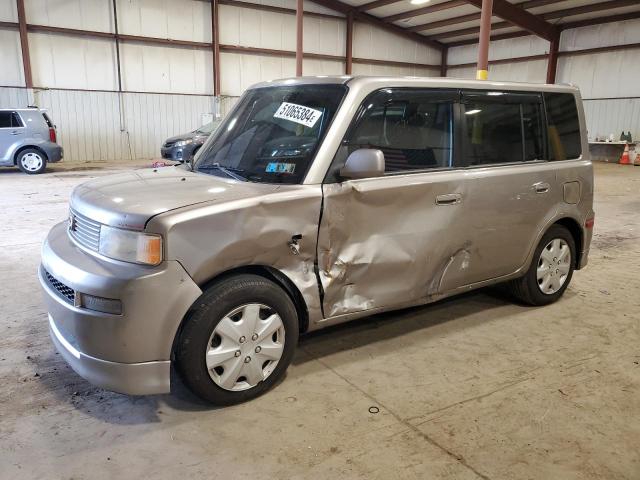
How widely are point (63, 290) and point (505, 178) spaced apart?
2870mm

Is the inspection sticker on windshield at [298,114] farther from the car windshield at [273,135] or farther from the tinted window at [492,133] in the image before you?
the tinted window at [492,133]

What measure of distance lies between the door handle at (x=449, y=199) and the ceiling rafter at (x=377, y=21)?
18831 mm

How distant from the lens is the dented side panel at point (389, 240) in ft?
9.84

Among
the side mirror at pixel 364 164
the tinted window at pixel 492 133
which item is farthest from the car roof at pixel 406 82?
the side mirror at pixel 364 164

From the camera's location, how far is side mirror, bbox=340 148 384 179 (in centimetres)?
286

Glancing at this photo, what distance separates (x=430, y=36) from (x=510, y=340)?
22.1m

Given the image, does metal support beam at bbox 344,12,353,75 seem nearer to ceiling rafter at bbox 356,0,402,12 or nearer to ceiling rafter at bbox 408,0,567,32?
ceiling rafter at bbox 356,0,402,12

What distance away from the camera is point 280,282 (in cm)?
291

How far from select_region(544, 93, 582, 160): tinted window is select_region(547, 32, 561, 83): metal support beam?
58.2ft

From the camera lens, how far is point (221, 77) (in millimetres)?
19016

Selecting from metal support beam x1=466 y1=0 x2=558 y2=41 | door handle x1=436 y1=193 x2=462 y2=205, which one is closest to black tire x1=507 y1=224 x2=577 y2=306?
door handle x1=436 y1=193 x2=462 y2=205

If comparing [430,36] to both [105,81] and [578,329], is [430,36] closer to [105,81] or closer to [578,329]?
[105,81]

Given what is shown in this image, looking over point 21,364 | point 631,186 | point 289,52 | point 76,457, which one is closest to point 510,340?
point 76,457

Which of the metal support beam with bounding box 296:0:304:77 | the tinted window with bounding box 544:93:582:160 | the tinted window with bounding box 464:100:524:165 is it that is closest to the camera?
the tinted window with bounding box 464:100:524:165
